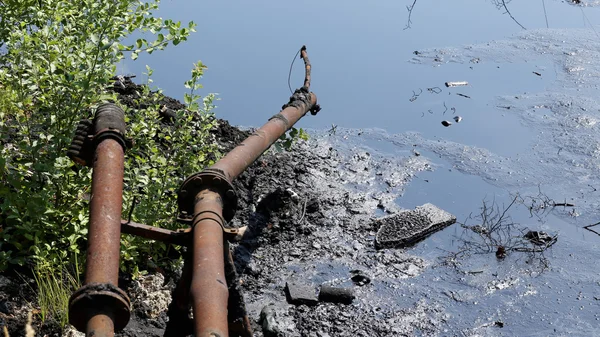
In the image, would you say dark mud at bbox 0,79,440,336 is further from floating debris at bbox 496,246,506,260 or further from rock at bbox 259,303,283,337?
floating debris at bbox 496,246,506,260

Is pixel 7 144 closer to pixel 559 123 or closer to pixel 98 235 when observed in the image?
pixel 98 235

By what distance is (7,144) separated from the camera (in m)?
5.09

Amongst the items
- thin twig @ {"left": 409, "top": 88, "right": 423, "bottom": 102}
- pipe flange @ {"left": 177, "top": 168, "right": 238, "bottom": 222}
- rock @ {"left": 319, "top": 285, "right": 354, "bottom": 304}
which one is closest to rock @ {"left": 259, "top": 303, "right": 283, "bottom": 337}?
rock @ {"left": 319, "top": 285, "right": 354, "bottom": 304}

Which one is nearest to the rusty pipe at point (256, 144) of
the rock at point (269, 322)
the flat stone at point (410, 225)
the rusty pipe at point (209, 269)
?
the rusty pipe at point (209, 269)

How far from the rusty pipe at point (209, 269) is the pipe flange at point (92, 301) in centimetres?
28

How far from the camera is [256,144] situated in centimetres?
463

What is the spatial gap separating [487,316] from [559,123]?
3782mm

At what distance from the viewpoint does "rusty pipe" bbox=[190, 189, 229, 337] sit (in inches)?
103

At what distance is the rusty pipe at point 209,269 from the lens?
8.57 feet

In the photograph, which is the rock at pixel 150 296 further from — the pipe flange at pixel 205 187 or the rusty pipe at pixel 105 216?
the rusty pipe at pixel 105 216

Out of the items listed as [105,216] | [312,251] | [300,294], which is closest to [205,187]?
[105,216]

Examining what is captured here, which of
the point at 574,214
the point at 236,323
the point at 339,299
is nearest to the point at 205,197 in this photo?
the point at 236,323

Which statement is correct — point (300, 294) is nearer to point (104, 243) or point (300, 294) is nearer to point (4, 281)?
point (4, 281)

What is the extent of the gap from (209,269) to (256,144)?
72.1 inches
